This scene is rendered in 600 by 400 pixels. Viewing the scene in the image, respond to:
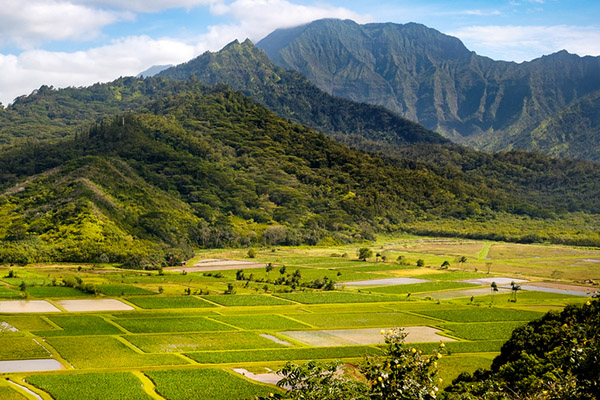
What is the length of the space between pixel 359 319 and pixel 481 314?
608 inches

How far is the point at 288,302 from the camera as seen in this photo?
275 feet

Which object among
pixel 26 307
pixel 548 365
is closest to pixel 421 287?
pixel 26 307

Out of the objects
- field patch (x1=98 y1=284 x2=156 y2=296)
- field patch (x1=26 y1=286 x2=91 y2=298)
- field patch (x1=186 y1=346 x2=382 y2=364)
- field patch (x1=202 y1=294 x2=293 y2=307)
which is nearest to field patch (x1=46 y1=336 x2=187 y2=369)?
field patch (x1=186 y1=346 x2=382 y2=364)

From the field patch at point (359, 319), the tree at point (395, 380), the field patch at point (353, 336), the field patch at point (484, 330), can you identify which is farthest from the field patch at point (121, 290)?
the tree at point (395, 380)

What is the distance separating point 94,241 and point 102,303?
142ft

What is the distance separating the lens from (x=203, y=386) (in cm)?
4556

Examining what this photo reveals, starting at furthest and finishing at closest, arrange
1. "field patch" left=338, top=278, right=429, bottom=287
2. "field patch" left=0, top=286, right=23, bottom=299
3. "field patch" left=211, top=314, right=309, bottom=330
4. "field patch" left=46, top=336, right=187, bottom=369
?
"field patch" left=338, top=278, right=429, bottom=287
"field patch" left=0, top=286, right=23, bottom=299
"field patch" left=211, top=314, right=309, bottom=330
"field patch" left=46, top=336, right=187, bottom=369

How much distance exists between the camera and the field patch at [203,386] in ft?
143

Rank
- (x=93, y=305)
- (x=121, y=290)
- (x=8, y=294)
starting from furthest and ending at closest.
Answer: (x=121, y=290), (x=8, y=294), (x=93, y=305)

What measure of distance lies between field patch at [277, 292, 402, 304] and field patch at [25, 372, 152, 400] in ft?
131

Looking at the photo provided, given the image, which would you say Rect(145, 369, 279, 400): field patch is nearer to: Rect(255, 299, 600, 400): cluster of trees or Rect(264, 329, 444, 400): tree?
Rect(255, 299, 600, 400): cluster of trees

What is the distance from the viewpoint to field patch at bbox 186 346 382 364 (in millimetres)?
53844

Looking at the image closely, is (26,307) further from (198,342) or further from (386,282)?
(386,282)

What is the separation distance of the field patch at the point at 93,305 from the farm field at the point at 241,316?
0.22 meters
